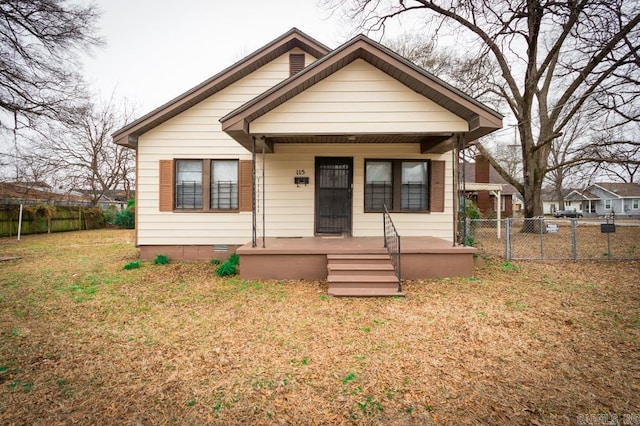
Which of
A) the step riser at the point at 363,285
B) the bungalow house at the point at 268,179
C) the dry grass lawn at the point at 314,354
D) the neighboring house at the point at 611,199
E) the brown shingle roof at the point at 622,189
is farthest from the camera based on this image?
the neighboring house at the point at 611,199

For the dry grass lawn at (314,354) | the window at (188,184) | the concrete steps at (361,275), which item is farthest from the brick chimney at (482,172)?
the window at (188,184)

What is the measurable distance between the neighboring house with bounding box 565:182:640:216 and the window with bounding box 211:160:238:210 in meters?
51.6

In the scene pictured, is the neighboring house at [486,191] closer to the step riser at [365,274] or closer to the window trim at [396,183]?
the window trim at [396,183]

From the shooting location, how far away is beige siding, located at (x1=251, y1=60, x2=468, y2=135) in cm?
596

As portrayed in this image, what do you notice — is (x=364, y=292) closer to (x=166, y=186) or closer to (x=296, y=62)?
(x=166, y=186)

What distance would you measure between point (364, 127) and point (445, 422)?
4996 millimetres

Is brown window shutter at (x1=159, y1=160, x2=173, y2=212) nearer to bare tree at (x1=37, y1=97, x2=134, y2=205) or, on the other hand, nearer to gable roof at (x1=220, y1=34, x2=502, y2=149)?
gable roof at (x1=220, y1=34, x2=502, y2=149)

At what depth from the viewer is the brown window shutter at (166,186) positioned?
317 inches

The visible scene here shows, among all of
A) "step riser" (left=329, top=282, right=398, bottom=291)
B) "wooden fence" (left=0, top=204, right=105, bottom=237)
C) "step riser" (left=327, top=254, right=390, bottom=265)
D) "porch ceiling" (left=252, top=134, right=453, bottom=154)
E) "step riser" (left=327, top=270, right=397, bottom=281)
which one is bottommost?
"step riser" (left=329, top=282, right=398, bottom=291)

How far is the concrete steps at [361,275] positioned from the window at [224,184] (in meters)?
3.71

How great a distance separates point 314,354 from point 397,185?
5898 millimetres

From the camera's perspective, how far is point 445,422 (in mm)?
2195

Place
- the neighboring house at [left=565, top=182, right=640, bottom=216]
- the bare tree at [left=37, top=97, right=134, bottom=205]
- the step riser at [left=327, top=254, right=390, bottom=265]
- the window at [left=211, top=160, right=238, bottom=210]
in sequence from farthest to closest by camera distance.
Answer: the neighboring house at [left=565, top=182, right=640, bottom=216]
the bare tree at [left=37, top=97, right=134, bottom=205]
the window at [left=211, top=160, right=238, bottom=210]
the step riser at [left=327, top=254, right=390, bottom=265]

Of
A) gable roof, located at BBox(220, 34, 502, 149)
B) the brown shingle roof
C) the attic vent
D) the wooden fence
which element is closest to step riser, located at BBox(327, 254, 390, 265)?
gable roof, located at BBox(220, 34, 502, 149)
